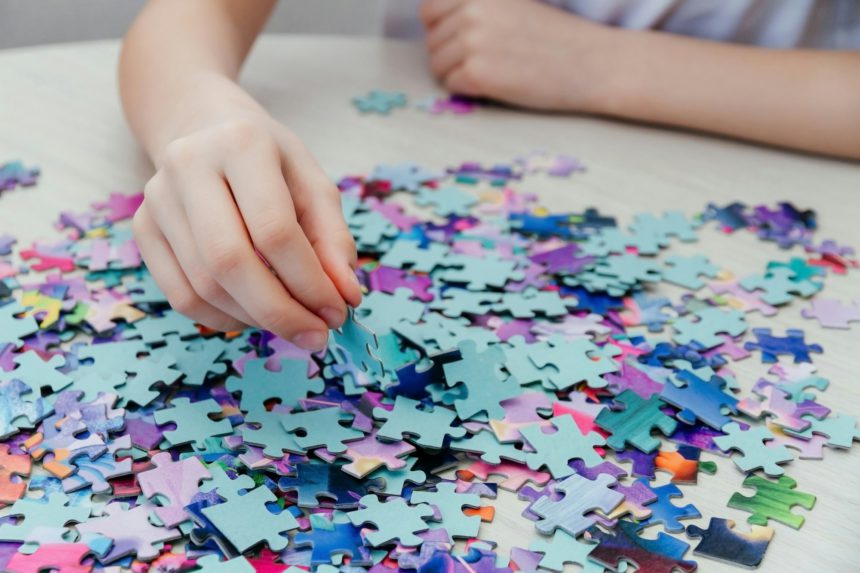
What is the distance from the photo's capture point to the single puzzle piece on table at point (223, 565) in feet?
2.41

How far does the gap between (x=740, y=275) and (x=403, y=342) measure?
1.53ft

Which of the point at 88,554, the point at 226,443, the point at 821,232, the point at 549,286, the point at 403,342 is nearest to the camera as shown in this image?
the point at 88,554

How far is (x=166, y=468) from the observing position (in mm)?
825

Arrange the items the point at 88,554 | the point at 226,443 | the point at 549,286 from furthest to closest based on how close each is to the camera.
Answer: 1. the point at 549,286
2. the point at 226,443
3. the point at 88,554

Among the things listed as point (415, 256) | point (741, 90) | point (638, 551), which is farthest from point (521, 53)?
point (638, 551)

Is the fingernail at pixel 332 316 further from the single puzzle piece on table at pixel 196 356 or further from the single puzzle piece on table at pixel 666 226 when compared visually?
the single puzzle piece on table at pixel 666 226

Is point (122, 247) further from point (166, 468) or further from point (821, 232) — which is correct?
point (821, 232)

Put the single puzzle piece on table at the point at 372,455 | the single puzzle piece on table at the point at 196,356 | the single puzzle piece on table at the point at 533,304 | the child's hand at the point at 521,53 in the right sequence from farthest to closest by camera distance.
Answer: the child's hand at the point at 521,53, the single puzzle piece on table at the point at 533,304, the single puzzle piece on table at the point at 196,356, the single puzzle piece on table at the point at 372,455

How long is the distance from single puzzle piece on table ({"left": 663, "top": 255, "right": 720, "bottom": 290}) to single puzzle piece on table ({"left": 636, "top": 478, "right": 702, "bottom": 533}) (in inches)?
14.7

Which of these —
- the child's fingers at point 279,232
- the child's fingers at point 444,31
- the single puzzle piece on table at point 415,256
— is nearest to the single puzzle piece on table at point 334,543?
the child's fingers at point 279,232

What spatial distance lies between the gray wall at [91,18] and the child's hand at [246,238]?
5.85 ft

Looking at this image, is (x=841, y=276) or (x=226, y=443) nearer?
(x=226, y=443)

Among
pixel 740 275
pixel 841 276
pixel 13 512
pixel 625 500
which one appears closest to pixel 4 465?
pixel 13 512

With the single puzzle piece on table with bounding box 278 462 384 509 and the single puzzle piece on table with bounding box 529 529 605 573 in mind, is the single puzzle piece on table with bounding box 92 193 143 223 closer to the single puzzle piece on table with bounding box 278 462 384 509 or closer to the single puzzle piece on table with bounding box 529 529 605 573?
the single puzzle piece on table with bounding box 278 462 384 509
